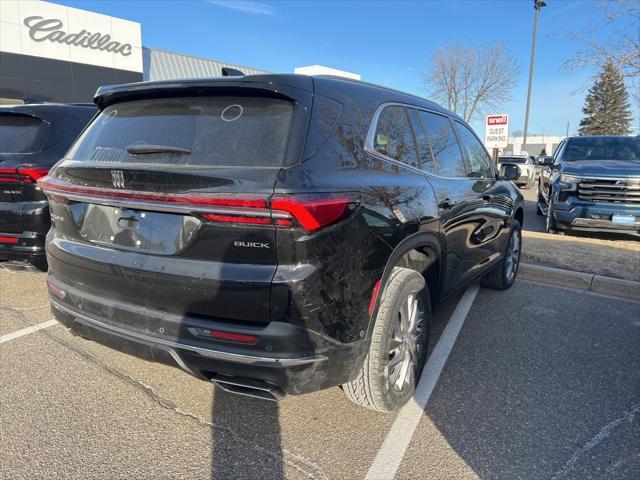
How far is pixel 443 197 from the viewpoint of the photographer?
3027 millimetres

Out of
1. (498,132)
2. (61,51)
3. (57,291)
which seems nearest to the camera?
(57,291)

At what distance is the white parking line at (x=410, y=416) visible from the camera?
2273 millimetres

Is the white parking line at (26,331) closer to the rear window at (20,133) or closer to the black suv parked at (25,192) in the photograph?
the black suv parked at (25,192)

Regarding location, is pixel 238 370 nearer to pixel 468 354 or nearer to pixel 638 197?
pixel 468 354

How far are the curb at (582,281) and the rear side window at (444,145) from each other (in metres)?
2.64

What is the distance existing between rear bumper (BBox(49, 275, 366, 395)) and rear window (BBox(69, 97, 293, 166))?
73cm

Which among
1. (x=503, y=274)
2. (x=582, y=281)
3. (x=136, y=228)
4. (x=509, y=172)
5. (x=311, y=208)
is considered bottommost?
(x=582, y=281)

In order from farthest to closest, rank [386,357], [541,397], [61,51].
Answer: [61,51] → [541,397] → [386,357]

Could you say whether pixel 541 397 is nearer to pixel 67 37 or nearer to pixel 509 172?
pixel 509 172

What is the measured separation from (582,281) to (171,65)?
910 inches

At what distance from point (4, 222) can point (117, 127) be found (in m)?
2.20

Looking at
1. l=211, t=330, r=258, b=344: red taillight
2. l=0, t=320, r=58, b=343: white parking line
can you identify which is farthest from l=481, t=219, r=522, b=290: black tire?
l=0, t=320, r=58, b=343: white parking line

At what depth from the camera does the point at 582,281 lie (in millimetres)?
5262

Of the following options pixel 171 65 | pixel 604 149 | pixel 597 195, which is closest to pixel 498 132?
pixel 604 149
